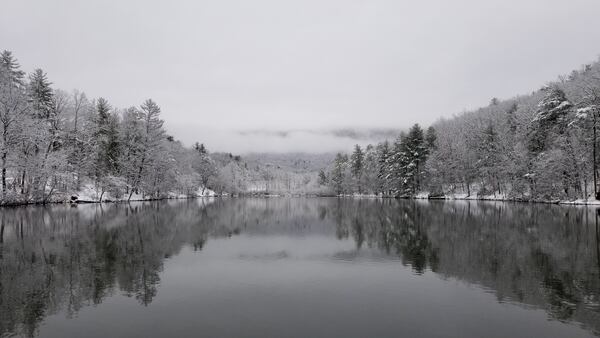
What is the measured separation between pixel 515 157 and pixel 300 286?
6011 cm

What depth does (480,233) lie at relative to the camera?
2259cm

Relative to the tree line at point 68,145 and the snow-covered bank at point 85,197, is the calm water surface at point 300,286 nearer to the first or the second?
the tree line at point 68,145

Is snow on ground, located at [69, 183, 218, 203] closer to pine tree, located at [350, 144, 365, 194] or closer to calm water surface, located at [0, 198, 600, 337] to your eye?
calm water surface, located at [0, 198, 600, 337]

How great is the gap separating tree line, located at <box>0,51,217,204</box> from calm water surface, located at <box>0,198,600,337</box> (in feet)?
95.7

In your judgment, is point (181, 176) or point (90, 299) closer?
point (90, 299)

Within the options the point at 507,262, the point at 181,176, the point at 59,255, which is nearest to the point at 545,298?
the point at 507,262

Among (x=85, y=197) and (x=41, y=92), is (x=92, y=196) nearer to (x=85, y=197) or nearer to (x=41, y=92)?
(x=85, y=197)

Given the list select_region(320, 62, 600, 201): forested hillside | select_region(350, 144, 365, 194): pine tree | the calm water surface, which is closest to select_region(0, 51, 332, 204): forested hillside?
the calm water surface

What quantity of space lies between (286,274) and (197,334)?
5.99 m

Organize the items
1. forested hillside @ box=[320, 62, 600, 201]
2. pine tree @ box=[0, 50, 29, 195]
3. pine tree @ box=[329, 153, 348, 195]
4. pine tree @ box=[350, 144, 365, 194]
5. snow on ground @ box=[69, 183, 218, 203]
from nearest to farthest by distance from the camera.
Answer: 1. pine tree @ box=[0, 50, 29, 195]
2. forested hillside @ box=[320, 62, 600, 201]
3. snow on ground @ box=[69, 183, 218, 203]
4. pine tree @ box=[350, 144, 365, 194]
5. pine tree @ box=[329, 153, 348, 195]

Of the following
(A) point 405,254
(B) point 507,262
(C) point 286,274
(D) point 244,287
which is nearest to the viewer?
(D) point 244,287

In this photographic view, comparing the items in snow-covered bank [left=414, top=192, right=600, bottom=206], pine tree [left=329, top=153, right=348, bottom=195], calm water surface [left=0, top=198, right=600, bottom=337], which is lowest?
calm water surface [left=0, top=198, right=600, bottom=337]

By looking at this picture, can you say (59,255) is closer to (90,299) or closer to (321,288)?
(90,299)

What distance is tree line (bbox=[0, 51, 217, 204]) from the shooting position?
43875mm
